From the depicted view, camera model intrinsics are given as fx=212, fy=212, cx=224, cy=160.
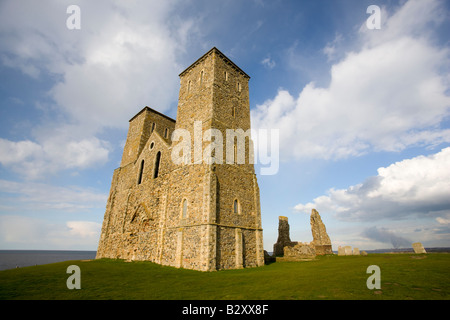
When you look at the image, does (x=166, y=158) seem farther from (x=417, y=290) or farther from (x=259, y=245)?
(x=417, y=290)

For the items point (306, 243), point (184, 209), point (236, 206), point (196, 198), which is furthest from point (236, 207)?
point (306, 243)

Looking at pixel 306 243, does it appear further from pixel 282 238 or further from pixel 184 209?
pixel 184 209

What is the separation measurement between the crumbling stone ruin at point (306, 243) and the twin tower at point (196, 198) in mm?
5797

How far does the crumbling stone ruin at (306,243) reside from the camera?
838 inches

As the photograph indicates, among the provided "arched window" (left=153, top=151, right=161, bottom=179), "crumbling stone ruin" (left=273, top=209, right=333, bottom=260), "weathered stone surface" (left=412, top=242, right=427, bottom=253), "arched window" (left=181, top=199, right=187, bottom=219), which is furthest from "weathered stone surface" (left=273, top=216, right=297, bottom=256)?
"arched window" (left=153, top=151, right=161, bottom=179)

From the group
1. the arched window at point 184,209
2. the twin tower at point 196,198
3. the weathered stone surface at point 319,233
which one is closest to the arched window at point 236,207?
the twin tower at point 196,198

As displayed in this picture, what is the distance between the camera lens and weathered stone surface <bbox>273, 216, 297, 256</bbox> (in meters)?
27.3

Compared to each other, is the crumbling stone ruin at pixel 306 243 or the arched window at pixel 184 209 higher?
the arched window at pixel 184 209

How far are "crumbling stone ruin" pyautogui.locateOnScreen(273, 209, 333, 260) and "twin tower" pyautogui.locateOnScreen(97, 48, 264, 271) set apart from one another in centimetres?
580

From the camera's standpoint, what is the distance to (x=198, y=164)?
55.4 ft

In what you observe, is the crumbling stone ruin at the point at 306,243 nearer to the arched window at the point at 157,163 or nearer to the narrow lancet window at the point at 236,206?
the narrow lancet window at the point at 236,206

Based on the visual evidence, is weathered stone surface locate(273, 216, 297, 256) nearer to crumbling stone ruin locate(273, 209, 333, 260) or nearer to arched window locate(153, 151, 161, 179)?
crumbling stone ruin locate(273, 209, 333, 260)
